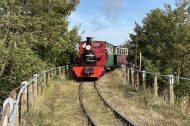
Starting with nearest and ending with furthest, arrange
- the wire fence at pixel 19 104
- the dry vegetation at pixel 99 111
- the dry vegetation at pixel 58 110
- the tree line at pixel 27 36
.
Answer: the wire fence at pixel 19 104
the dry vegetation at pixel 58 110
the dry vegetation at pixel 99 111
the tree line at pixel 27 36

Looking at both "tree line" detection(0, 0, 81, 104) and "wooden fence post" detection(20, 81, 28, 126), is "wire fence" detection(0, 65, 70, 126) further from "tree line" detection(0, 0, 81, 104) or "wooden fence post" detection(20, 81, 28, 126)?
"tree line" detection(0, 0, 81, 104)

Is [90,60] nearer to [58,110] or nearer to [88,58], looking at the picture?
[88,58]

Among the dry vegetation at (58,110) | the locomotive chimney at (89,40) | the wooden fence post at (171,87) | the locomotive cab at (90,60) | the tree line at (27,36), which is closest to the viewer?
the dry vegetation at (58,110)

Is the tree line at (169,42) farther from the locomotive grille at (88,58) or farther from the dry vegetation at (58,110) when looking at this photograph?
the dry vegetation at (58,110)

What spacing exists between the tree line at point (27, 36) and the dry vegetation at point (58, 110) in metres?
1.76

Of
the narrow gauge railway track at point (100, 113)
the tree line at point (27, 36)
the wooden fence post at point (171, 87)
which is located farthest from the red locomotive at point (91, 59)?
the wooden fence post at point (171, 87)

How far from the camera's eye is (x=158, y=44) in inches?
1442

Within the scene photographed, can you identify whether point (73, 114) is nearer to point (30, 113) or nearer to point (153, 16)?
point (30, 113)

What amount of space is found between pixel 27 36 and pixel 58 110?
6.70 metres

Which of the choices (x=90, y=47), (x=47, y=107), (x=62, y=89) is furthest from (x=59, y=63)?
(x=47, y=107)

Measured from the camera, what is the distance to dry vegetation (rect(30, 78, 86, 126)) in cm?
1257

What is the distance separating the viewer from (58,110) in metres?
15.2

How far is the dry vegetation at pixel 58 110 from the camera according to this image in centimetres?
1257

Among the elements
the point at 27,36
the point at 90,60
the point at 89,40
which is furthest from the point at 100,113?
the point at 89,40
